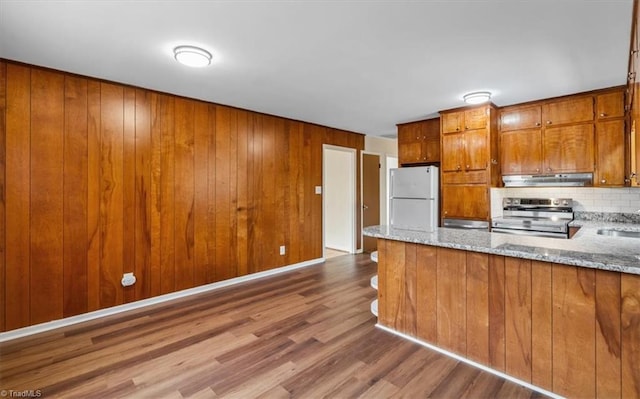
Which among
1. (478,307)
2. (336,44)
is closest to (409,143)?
(336,44)

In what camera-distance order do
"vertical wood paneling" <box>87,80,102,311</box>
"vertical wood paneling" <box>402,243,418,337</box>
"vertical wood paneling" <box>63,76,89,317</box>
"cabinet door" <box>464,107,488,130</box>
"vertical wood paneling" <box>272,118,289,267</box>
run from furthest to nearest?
"vertical wood paneling" <box>272,118,289,267</box>
"cabinet door" <box>464,107,488,130</box>
"vertical wood paneling" <box>87,80,102,311</box>
"vertical wood paneling" <box>63,76,89,317</box>
"vertical wood paneling" <box>402,243,418,337</box>

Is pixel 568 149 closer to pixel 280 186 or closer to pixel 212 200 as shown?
pixel 280 186

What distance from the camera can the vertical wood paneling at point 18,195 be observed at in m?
2.63

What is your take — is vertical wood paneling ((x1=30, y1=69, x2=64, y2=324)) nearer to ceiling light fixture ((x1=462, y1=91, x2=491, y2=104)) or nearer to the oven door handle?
ceiling light fixture ((x1=462, y1=91, x2=491, y2=104))

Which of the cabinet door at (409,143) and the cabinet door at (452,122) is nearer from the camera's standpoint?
the cabinet door at (452,122)

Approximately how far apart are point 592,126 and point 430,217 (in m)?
2.09

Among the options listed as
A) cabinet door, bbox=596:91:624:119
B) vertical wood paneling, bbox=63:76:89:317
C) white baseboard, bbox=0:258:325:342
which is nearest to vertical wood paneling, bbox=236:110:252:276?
white baseboard, bbox=0:258:325:342

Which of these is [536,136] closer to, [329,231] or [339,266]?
[339,266]

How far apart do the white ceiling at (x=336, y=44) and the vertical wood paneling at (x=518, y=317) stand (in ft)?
5.43

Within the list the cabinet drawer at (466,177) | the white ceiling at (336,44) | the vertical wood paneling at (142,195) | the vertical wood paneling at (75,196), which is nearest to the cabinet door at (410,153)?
the cabinet drawer at (466,177)

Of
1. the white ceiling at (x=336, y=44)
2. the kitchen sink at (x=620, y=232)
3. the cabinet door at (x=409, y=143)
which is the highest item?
the white ceiling at (x=336, y=44)

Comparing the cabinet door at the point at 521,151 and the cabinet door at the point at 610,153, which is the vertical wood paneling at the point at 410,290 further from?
the cabinet door at the point at 610,153

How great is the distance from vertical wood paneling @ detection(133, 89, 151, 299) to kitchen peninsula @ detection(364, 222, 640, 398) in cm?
258

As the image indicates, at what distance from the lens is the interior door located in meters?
6.05
